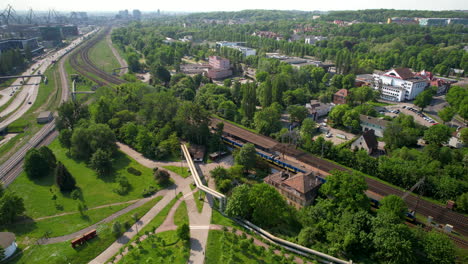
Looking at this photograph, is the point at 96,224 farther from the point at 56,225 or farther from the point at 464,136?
the point at 464,136

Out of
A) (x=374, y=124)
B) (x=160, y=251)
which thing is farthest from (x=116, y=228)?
(x=374, y=124)

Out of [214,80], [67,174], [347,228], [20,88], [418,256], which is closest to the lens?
[418,256]

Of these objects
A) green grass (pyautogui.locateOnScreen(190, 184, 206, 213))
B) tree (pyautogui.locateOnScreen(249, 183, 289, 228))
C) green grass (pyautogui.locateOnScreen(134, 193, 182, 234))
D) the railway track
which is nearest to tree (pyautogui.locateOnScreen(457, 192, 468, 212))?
tree (pyautogui.locateOnScreen(249, 183, 289, 228))

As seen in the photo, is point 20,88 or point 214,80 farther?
point 214,80

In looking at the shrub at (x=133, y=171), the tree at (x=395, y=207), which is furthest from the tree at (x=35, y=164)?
the tree at (x=395, y=207)

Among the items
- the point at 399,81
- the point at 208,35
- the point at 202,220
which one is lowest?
the point at 202,220

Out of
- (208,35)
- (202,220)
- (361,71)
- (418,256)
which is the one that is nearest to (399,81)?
(361,71)

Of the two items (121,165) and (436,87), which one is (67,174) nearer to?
(121,165)
